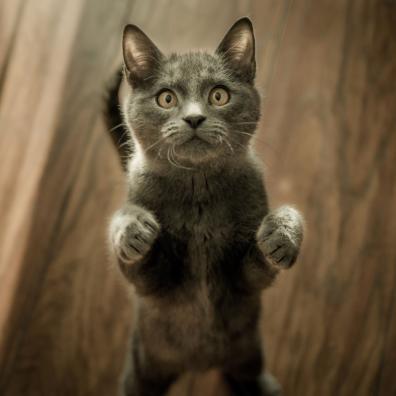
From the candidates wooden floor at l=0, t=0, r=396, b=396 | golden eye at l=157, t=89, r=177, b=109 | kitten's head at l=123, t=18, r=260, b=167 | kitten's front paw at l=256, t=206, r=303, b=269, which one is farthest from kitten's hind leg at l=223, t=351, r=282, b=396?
golden eye at l=157, t=89, r=177, b=109

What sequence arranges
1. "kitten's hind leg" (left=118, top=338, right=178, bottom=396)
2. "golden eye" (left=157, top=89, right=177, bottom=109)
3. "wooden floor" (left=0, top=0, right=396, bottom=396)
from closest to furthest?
"golden eye" (left=157, top=89, right=177, bottom=109)
"kitten's hind leg" (left=118, top=338, right=178, bottom=396)
"wooden floor" (left=0, top=0, right=396, bottom=396)

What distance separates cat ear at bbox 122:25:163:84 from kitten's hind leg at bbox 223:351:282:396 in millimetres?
748

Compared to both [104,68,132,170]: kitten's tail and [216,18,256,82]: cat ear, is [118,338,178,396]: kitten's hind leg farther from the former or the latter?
[216,18,256,82]: cat ear

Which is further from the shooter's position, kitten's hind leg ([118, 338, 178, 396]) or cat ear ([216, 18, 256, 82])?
kitten's hind leg ([118, 338, 178, 396])

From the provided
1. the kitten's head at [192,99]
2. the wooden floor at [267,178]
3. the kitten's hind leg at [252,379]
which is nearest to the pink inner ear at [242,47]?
the kitten's head at [192,99]

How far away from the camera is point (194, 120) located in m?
0.96

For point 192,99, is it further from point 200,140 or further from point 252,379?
point 252,379

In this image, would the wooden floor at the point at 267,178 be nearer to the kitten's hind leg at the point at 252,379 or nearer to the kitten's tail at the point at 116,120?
the kitten's hind leg at the point at 252,379

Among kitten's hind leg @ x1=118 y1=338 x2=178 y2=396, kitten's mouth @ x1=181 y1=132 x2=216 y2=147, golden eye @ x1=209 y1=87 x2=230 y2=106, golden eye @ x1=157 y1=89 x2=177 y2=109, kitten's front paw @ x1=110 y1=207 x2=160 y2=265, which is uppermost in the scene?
golden eye @ x1=209 y1=87 x2=230 y2=106

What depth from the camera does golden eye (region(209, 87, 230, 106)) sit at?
1.04m

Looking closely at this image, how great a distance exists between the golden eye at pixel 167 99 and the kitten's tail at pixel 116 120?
8.4 inches

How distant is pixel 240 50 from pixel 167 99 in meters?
0.21

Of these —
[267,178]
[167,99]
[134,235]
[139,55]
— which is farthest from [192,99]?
[267,178]

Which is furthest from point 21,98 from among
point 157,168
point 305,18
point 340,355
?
point 340,355
